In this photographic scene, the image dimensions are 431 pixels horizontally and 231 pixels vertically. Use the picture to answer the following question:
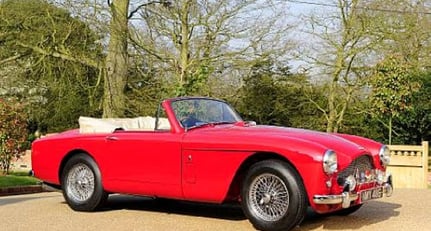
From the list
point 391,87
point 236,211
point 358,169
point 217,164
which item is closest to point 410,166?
point 391,87

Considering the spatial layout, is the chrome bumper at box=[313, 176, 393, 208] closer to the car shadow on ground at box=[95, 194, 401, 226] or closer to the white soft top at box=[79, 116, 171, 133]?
the car shadow on ground at box=[95, 194, 401, 226]

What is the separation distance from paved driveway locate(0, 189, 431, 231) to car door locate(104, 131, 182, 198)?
0.33 m

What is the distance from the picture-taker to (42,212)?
6.97m

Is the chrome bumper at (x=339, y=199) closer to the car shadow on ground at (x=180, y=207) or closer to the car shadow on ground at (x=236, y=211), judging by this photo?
the car shadow on ground at (x=236, y=211)

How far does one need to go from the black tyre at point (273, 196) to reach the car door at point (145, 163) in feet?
2.77

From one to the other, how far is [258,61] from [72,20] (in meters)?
5.88

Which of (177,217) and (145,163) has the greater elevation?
(145,163)

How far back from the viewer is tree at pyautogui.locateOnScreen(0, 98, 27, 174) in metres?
17.0

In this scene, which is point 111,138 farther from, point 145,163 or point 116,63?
point 116,63

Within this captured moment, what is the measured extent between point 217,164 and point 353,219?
5.35ft

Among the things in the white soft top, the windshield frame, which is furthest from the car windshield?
the white soft top

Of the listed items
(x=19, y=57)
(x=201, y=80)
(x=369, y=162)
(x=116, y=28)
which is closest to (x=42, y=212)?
(x=369, y=162)

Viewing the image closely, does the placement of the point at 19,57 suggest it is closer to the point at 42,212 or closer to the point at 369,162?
the point at 42,212

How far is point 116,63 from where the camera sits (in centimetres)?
1841
